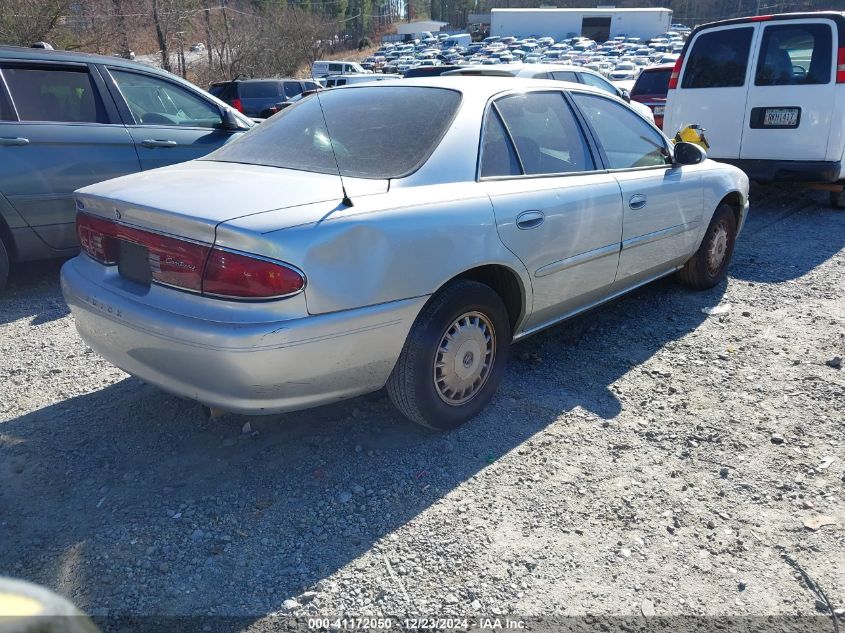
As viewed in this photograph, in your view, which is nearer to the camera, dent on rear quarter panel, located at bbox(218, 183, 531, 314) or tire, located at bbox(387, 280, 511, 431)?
dent on rear quarter panel, located at bbox(218, 183, 531, 314)

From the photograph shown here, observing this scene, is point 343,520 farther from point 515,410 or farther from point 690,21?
point 690,21

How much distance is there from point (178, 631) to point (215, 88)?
719 inches

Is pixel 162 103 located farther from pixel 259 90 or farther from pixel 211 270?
pixel 259 90

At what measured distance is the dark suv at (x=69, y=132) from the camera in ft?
15.9

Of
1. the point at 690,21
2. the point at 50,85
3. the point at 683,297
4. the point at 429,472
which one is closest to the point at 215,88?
the point at 50,85

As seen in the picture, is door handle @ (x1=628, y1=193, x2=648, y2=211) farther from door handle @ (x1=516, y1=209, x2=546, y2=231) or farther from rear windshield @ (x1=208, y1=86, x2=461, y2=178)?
rear windshield @ (x1=208, y1=86, x2=461, y2=178)

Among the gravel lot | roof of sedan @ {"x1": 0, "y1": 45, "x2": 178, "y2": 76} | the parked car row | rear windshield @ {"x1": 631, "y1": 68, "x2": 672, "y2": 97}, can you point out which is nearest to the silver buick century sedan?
the gravel lot

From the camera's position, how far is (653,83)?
1255cm

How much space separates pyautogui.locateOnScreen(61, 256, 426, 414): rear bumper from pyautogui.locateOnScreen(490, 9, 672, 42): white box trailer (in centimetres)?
7862

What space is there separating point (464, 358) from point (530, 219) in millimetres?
753

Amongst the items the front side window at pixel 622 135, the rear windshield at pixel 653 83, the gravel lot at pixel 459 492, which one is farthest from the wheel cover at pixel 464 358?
the rear windshield at pixel 653 83

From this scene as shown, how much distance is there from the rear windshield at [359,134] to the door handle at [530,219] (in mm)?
544

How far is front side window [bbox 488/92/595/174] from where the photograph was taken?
343 cm

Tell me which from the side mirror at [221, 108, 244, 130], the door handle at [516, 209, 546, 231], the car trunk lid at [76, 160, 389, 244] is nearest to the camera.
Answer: the car trunk lid at [76, 160, 389, 244]
